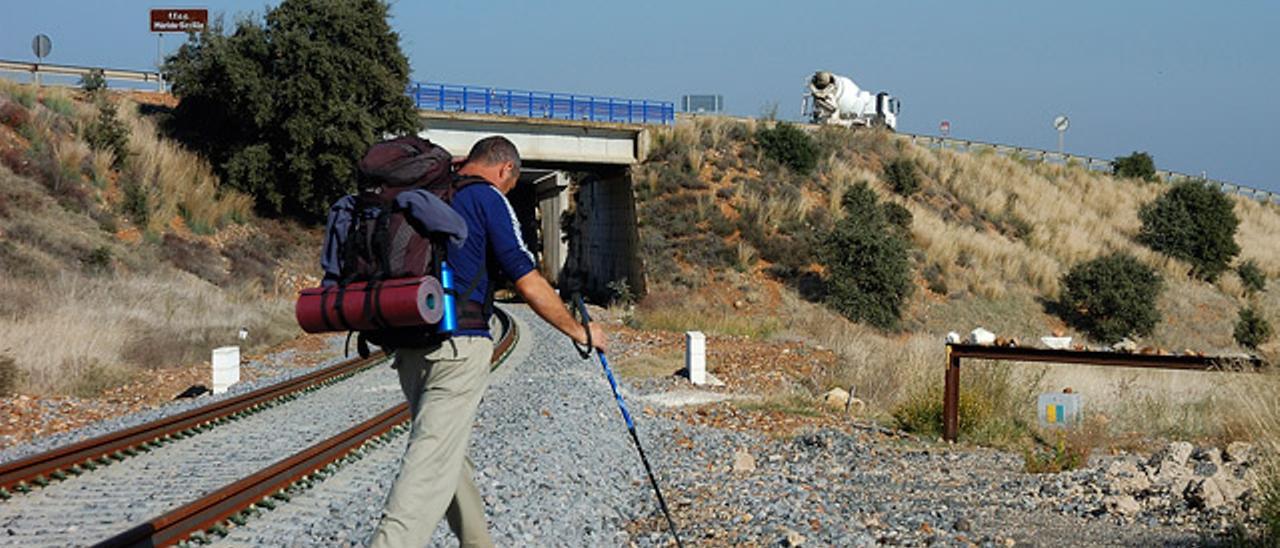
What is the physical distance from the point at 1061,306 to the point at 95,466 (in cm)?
3640

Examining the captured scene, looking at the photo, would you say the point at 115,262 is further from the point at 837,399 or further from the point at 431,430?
the point at 431,430

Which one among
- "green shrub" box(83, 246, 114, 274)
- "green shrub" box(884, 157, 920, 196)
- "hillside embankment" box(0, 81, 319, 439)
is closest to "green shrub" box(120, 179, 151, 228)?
"hillside embankment" box(0, 81, 319, 439)

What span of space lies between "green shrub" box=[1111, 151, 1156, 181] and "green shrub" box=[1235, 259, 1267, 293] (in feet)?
42.5

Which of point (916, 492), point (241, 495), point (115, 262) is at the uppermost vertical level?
point (241, 495)

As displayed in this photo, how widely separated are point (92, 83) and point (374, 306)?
132 ft

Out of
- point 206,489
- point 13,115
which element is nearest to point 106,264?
point 13,115

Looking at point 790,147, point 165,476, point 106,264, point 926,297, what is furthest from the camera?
point 790,147

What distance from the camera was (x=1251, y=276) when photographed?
47562mm

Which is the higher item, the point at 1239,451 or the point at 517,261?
the point at 517,261

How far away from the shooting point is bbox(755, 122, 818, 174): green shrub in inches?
1865

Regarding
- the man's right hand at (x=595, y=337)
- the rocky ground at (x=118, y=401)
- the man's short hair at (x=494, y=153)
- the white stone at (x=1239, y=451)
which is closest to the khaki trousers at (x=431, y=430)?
the man's right hand at (x=595, y=337)

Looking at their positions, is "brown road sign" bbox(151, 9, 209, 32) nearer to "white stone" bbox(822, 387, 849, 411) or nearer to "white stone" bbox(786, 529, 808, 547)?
"white stone" bbox(822, 387, 849, 411)

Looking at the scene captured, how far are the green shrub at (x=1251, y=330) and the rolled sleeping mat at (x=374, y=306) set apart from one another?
31.5 metres

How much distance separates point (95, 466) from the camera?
992cm
